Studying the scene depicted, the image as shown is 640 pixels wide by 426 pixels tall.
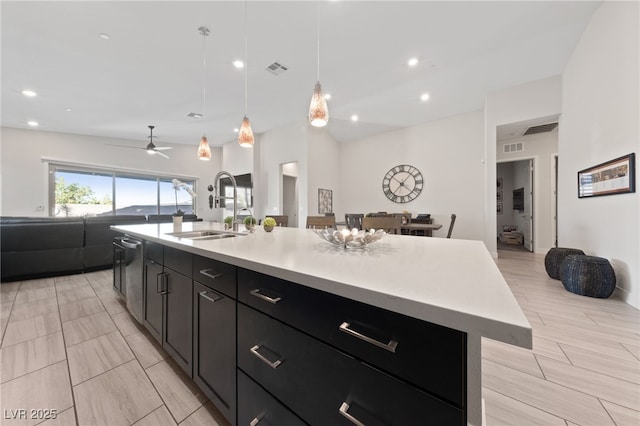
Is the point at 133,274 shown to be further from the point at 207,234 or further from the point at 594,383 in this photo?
the point at 594,383

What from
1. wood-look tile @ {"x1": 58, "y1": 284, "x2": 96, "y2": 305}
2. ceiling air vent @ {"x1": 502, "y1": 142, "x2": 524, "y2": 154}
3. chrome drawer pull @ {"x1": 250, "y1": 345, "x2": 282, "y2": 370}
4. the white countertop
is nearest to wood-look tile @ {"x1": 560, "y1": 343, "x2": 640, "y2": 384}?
the white countertop

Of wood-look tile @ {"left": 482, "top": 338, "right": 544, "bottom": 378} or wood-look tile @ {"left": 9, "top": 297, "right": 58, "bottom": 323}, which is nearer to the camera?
wood-look tile @ {"left": 482, "top": 338, "right": 544, "bottom": 378}

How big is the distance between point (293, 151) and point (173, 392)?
18.5ft

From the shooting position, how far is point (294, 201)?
8383 millimetres

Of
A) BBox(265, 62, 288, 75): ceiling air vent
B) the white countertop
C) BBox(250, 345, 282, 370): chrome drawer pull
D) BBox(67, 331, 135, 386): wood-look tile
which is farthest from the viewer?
BBox(265, 62, 288, 75): ceiling air vent

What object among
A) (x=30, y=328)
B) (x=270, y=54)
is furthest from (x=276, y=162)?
(x=30, y=328)

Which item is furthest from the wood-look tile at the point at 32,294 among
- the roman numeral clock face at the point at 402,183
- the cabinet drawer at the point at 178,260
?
the roman numeral clock face at the point at 402,183

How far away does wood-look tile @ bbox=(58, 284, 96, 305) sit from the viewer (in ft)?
8.75

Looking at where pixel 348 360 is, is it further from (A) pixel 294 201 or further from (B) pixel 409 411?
(A) pixel 294 201

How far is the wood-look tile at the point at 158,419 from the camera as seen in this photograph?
3.84ft

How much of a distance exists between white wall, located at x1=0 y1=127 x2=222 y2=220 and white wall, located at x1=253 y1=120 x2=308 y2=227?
2104 millimetres

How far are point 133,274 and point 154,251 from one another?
65 centimetres

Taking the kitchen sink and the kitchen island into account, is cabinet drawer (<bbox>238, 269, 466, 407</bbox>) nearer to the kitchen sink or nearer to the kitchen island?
the kitchen island

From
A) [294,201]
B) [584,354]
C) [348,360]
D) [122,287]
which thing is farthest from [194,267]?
[294,201]
